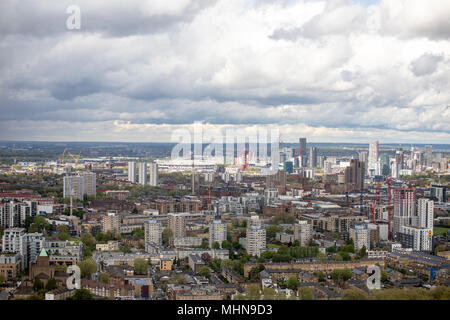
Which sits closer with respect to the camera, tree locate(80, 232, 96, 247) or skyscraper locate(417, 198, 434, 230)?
tree locate(80, 232, 96, 247)

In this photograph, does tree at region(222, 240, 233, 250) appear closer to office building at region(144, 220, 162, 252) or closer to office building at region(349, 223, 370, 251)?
office building at region(144, 220, 162, 252)

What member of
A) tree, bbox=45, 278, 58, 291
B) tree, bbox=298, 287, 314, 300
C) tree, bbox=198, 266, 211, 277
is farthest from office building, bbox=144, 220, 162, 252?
tree, bbox=298, 287, 314, 300

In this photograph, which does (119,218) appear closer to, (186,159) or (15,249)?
(15,249)

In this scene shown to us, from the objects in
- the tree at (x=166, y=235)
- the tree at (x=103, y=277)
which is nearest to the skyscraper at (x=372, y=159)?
the tree at (x=166, y=235)

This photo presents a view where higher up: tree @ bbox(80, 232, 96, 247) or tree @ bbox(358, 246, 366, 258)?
tree @ bbox(80, 232, 96, 247)

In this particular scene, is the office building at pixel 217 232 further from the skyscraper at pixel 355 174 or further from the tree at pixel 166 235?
the skyscraper at pixel 355 174
